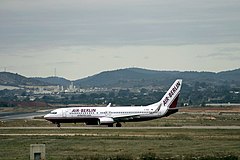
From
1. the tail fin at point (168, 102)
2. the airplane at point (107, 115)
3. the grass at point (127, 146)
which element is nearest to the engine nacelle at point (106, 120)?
the airplane at point (107, 115)

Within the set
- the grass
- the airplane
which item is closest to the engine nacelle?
the airplane

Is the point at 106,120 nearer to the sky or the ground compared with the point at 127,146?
nearer to the sky

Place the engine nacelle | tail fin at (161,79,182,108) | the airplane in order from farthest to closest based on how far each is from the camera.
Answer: tail fin at (161,79,182,108) → the airplane → the engine nacelle

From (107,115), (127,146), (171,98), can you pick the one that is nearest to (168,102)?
(171,98)

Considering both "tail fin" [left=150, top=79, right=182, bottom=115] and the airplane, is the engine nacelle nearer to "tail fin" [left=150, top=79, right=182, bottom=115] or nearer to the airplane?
the airplane

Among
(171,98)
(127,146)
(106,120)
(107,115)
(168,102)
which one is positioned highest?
(171,98)

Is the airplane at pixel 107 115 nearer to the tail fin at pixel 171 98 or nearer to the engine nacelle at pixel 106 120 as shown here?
the engine nacelle at pixel 106 120

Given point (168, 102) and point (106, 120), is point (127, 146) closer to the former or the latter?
point (106, 120)

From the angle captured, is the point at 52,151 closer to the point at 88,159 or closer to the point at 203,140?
the point at 88,159

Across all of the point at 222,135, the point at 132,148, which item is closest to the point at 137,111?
the point at 222,135

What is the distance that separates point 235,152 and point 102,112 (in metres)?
45.0

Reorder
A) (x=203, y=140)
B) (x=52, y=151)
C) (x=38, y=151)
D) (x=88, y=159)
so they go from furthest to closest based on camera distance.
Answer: (x=203, y=140), (x=52, y=151), (x=88, y=159), (x=38, y=151)

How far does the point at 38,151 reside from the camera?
35.0 metres

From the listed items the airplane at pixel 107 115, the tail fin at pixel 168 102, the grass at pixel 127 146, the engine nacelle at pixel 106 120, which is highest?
the tail fin at pixel 168 102
